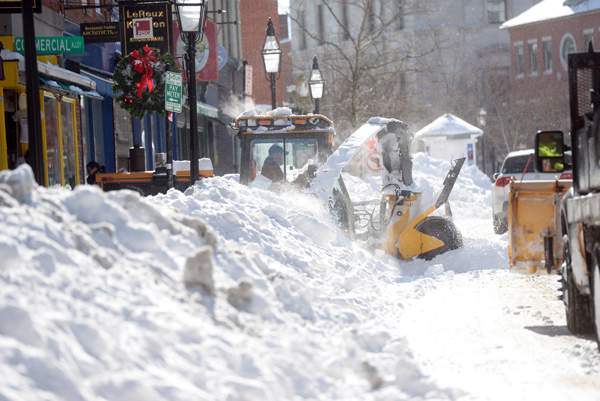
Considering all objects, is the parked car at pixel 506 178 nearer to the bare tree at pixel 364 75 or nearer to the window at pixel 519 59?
the bare tree at pixel 364 75

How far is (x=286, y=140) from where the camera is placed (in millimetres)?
22125

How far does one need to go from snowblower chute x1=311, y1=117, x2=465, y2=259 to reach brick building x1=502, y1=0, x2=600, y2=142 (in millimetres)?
48956

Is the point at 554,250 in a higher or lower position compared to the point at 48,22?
lower

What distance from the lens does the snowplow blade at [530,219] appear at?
14547mm

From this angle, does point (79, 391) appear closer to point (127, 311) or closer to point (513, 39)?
point (127, 311)

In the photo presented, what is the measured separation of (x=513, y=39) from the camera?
266 ft

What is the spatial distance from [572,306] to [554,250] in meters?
2.35

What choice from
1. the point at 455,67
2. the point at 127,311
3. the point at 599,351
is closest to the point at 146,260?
the point at 127,311

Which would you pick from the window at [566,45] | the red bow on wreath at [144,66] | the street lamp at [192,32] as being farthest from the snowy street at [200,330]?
the window at [566,45]

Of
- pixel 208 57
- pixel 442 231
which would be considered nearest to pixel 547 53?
pixel 208 57

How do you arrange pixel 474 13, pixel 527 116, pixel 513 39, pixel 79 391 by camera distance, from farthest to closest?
pixel 474 13, pixel 513 39, pixel 527 116, pixel 79 391

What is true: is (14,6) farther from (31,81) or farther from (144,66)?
(144,66)

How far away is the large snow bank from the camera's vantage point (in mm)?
6559

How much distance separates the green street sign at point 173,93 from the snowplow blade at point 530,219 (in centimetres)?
816
